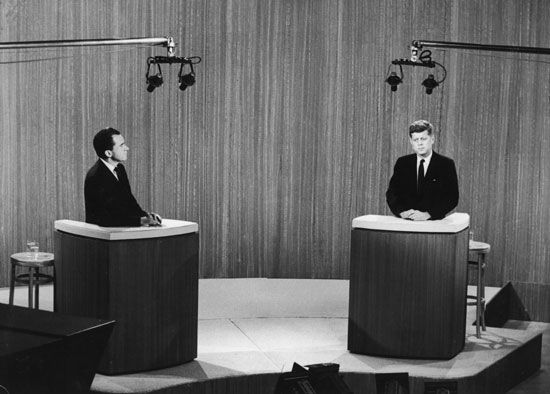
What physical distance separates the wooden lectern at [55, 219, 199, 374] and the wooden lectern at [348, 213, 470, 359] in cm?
101

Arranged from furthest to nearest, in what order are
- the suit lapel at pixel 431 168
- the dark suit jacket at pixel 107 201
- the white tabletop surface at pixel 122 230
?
the suit lapel at pixel 431 168
the dark suit jacket at pixel 107 201
the white tabletop surface at pixel 122 230

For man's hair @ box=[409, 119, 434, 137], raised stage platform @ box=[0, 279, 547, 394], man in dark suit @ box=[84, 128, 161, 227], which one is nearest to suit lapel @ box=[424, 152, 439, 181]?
man's hair @ box=[409, 119, 434, 137]

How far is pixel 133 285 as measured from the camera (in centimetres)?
457

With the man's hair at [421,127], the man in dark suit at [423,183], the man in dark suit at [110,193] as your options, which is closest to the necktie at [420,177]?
the man in dark suit at [423,183]

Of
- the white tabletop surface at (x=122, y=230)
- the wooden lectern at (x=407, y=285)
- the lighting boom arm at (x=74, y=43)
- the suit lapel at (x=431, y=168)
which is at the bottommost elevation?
the wooden lectern at (x=407, y=285)

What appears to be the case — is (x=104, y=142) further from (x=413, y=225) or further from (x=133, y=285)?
(x=413, y=225)

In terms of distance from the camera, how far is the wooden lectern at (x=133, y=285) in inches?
178

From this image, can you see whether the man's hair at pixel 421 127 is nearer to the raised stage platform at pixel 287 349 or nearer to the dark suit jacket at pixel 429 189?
the dark suit jacket at pixel 429 189

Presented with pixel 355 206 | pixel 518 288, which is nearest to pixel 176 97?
pixel 355 206

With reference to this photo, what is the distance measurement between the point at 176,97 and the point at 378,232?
2.51 metres

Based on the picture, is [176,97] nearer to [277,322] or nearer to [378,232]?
[277,322]

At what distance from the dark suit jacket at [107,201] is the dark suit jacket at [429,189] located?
5.22ft

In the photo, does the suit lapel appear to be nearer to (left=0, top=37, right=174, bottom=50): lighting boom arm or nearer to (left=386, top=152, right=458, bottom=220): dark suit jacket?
(left=386, top=152, right=458, bottom=220): dark suit jacket

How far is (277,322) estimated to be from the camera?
236 inches
